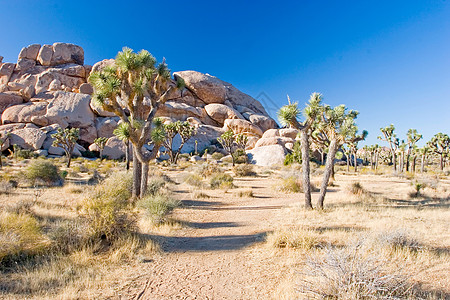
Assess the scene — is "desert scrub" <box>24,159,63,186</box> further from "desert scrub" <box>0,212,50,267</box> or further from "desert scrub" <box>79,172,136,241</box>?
"desert scrub" <box>79,172,136,241</box>

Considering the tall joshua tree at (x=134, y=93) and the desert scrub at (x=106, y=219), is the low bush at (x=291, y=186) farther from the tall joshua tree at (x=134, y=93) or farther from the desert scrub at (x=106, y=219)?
the desert scrub at (x=106, y=219)

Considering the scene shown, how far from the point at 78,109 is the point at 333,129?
149 ft

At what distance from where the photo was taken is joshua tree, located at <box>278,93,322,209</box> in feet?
32.0

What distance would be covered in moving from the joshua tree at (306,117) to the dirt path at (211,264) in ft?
6.35

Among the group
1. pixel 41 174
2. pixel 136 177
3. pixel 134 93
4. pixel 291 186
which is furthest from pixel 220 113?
pixel 136 177

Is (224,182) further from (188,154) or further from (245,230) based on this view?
(188,154)

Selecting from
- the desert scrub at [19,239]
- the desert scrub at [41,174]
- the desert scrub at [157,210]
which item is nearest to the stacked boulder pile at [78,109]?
the desert scrub at [41,174]

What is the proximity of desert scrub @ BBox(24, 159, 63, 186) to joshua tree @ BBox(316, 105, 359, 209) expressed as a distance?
1448 centimetres

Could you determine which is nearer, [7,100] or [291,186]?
[291,186]

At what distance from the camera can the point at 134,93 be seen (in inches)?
410

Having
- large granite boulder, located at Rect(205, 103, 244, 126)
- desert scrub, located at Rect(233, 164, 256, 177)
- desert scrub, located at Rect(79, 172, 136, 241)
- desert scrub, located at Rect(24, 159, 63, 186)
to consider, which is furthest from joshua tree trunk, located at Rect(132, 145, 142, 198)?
large granite boulder, located at Rect(205, 103, 244, 126)

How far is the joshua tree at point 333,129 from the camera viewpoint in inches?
395

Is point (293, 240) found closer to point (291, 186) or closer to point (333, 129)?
point (333, 129)

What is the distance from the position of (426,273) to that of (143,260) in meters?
5.08
